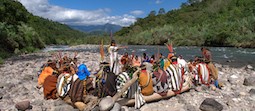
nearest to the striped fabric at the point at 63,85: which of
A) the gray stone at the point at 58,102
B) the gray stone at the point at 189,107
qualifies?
the gray stone at the point at 58,102

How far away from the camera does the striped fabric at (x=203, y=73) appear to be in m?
9.79

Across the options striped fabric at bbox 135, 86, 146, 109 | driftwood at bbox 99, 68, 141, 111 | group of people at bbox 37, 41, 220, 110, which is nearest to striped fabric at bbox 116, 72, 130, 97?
group of people at bbox 37, 41, 220, 110

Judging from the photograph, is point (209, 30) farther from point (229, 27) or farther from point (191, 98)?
point (191, 98)

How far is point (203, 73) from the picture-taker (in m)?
9.79

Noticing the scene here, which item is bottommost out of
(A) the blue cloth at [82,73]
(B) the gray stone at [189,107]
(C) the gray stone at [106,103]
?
(B) the gray stone at [189,107]

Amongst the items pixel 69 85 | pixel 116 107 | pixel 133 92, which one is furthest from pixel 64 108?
pixel 133 92

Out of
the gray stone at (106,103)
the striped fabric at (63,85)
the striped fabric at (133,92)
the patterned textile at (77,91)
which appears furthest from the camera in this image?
the striped fabric at (63,85)

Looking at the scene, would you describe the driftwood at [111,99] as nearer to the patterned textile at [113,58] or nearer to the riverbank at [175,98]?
the riverbank at [175,98]

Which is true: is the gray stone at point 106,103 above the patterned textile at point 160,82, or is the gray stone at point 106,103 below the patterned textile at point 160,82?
below

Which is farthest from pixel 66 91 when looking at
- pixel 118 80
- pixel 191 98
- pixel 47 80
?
pixel 191 98

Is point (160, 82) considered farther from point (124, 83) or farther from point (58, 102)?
point (58, 102)

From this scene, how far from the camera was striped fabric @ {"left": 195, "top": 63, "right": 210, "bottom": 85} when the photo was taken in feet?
32.1

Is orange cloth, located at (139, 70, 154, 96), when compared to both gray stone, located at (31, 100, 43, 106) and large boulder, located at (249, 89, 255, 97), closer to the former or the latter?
gray stone, located at (31, 100, 43, 106)

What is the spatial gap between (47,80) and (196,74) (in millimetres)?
5455
